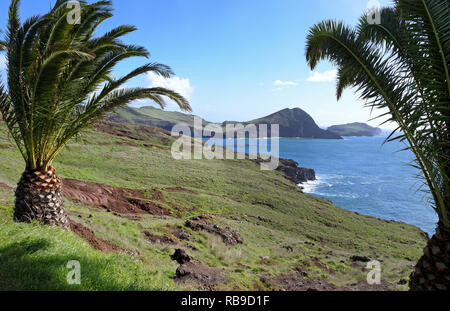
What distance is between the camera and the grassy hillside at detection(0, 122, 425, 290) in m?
5.66

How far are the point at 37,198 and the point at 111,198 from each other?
12.6m

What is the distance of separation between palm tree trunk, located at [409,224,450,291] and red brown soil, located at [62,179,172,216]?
1684 cm

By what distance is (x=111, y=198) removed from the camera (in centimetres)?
1950

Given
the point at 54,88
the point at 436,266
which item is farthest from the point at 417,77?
the point at 54,88

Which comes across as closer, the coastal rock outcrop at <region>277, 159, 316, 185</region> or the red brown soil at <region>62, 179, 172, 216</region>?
the red brown soil at <region>62, 179, 172, 216</region>

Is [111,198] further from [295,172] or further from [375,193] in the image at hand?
[375,193]

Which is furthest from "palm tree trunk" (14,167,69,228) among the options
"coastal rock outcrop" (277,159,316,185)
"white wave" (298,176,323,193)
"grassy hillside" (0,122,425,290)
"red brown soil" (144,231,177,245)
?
"coastal rock outcrop" (277,159,316,185)

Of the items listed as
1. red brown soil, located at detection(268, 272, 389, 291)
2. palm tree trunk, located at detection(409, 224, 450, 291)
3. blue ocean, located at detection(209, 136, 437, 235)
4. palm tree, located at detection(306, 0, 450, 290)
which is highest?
palm tree, located at detection(306, 0, 450, 290)

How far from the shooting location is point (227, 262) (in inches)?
498

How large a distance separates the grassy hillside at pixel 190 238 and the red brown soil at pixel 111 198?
59 cm

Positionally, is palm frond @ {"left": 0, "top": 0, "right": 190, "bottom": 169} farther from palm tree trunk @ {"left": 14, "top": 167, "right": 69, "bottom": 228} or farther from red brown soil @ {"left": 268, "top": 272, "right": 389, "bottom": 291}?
red brown soil @ {"left": 268, "top": 272, "right": 389, "bottom": 291}
